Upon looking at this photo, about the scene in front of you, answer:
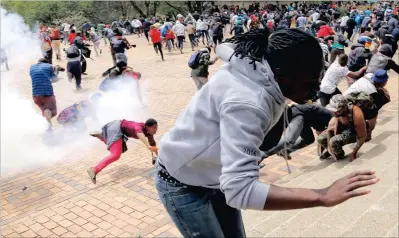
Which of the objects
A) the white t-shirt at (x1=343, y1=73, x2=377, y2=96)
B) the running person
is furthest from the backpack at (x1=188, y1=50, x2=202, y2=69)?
the white t-shirt at (x1=343, y1=73, x2=377, y2=96)

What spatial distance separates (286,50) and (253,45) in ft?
0.44

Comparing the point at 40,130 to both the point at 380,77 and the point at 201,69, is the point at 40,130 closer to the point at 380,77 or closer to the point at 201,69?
the point at 201,69

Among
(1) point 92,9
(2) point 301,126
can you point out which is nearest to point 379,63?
(2) point 301,126

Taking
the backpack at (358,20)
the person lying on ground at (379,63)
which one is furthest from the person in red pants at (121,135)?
the backpack at (358,20)

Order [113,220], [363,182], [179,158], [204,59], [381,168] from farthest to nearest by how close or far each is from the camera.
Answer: [204,59] < [381,168] < [113,220] < [179,158] < [363,182]

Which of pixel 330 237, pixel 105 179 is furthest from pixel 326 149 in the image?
pixel 105 179

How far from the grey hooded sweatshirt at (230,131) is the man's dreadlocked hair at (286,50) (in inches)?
1.6

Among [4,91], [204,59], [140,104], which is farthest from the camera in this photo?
[4,91]

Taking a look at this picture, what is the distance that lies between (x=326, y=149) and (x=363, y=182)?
4846mm

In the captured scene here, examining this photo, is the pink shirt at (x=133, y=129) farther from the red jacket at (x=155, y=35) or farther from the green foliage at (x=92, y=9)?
the green foliage at (x=92, y=9)

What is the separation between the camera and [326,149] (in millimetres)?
6102

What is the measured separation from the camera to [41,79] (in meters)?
8.00

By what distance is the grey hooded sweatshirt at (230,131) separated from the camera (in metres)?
1.44

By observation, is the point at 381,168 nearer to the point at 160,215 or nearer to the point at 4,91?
the point at 160,215
